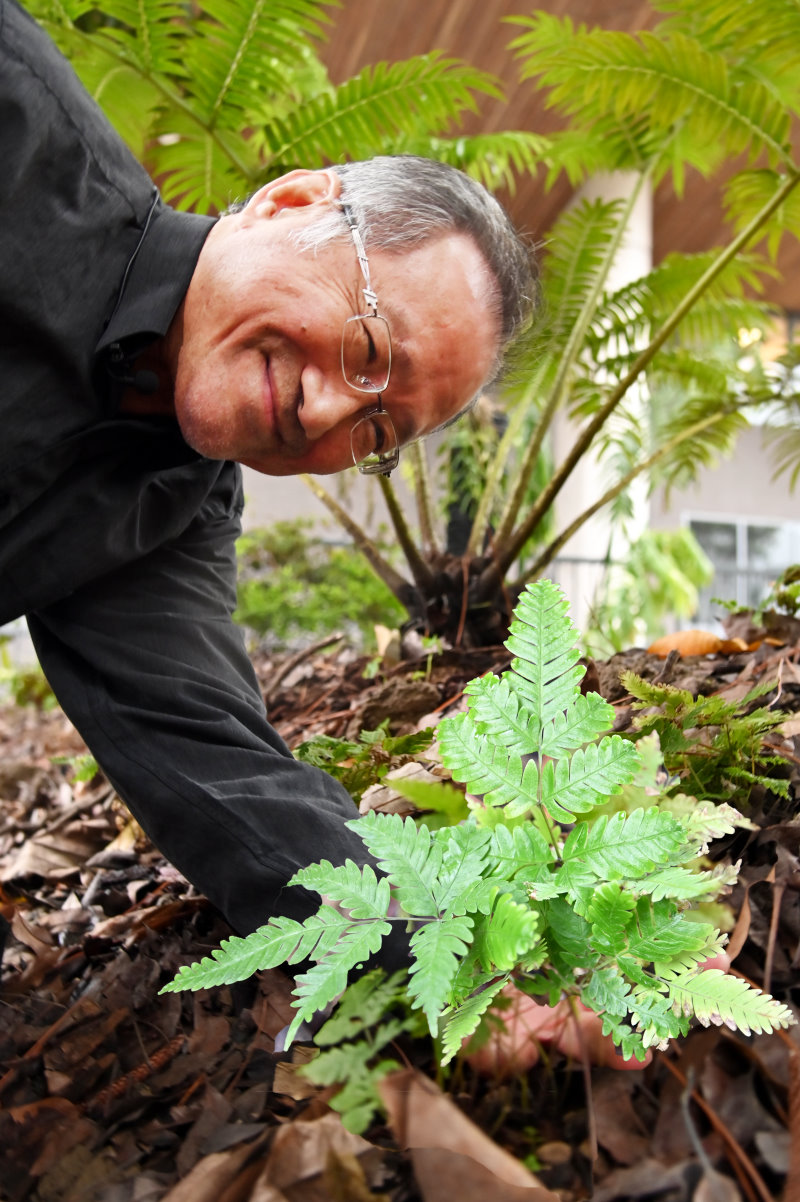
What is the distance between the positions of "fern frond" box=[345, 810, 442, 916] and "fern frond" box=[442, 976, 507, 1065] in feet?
0.14

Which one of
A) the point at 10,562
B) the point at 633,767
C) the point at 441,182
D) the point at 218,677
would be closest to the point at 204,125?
the point at 441,182

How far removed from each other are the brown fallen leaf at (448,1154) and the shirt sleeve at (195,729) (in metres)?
0.29

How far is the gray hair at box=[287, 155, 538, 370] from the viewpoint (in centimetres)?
104

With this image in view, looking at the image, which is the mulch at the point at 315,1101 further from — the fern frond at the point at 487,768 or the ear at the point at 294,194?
the ear at the point at 294,194

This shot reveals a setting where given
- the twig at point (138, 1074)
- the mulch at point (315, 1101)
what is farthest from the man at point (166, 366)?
the twig at point (138, 1074)

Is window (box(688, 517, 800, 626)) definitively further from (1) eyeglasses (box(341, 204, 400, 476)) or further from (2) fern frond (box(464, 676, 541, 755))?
(2) fern frond (box(464, 676, 541, 755))

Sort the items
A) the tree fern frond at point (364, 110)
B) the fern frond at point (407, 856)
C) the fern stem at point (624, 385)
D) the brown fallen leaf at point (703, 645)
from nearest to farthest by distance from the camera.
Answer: the fern frond at point (407, 856), the brown fallen leaf at point (703, 645), the fern stem at point (624, 385), the tree fern frond at point (364, 110)

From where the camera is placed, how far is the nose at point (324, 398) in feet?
3.28

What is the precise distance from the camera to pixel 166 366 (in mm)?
1139

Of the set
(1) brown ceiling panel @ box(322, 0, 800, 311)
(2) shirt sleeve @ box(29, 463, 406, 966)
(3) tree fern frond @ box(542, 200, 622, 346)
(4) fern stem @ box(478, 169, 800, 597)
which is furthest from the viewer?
(1) brown ceiling panel @ box(322, 0, 800, 311)

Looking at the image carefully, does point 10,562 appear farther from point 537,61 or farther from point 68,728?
point 68,728

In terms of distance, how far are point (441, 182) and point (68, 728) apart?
215cm

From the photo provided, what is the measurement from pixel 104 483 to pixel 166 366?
0.57 ft

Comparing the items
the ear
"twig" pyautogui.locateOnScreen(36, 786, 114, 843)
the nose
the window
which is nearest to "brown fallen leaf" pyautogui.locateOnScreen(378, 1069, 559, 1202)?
the nose
